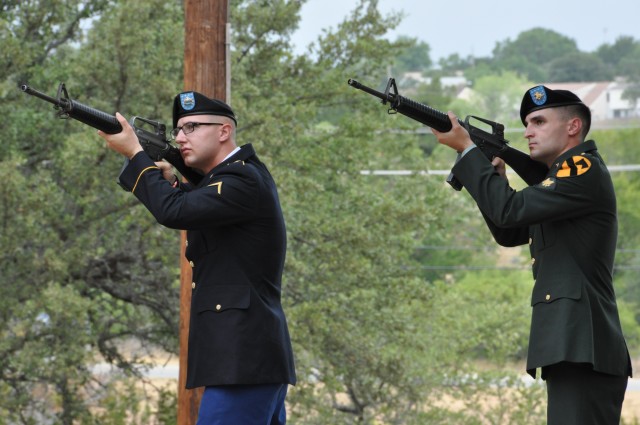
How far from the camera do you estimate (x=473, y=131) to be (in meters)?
3.86

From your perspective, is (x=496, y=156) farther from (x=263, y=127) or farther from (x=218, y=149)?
(x=263, y=127)

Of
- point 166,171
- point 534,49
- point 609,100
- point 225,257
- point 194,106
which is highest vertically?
point 534,49

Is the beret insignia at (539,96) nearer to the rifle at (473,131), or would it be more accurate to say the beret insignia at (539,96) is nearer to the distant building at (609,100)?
the rifle at (473,131)

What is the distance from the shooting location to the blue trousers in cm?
387

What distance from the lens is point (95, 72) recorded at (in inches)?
402

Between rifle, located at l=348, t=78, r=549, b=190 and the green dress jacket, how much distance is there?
0.14m

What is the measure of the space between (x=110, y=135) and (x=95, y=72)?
6.45 metres

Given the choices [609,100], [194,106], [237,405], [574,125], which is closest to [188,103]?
[194,106]

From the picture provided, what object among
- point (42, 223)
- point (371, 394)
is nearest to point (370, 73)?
point (371, 394)

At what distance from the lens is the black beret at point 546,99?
3.72 metres

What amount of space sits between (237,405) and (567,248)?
1229mm

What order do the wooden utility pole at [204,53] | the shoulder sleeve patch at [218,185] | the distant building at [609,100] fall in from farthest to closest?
the distant building at [609,100] < the wooden utility pole at [204,53] < the shoulder sleeve patch at [218,185]

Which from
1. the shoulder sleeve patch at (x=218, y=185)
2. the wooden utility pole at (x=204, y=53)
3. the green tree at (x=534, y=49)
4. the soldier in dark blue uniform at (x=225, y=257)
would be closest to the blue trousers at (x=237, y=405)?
the soldier in dark blue uniform at (x=225, y=257)

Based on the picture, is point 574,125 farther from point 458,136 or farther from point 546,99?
point 458,136
